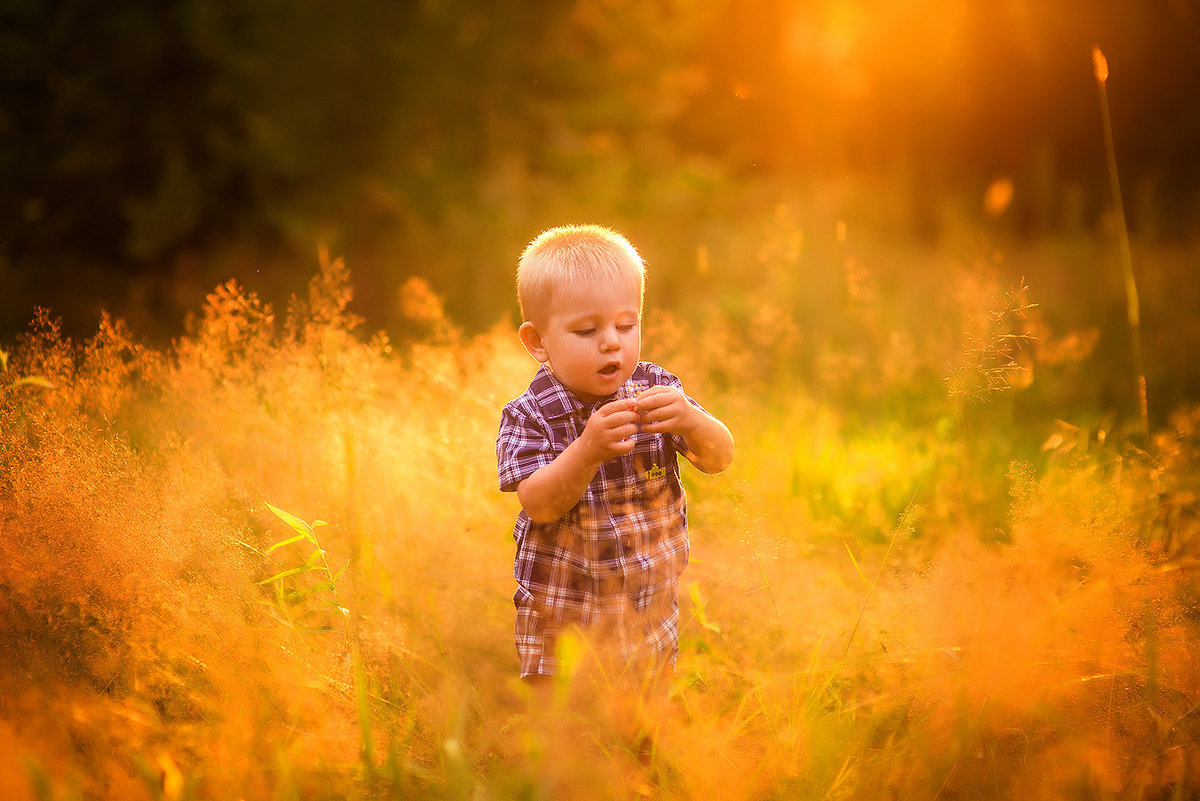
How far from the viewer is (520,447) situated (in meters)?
1.62

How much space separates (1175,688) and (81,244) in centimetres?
614

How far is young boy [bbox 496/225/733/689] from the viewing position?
5.26ft

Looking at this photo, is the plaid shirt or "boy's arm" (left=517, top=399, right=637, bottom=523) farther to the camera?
the plaid shirt

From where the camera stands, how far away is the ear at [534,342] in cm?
170

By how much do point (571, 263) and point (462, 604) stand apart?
90 cm

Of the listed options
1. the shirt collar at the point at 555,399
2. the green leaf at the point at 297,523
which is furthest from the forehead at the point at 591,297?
the green leaf at the point at 297,523

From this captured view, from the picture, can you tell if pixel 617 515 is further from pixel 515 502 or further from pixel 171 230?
pixel 171 230

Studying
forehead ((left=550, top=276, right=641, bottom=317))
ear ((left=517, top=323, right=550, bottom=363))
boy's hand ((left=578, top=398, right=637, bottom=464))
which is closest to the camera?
boy's hand ((left=578, top=398, right=637, bottom=464))

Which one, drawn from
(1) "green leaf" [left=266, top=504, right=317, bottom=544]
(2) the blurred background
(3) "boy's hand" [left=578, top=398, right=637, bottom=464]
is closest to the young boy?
(3) "boy's hand" [left=578, top=398, right=637, bottom=464]

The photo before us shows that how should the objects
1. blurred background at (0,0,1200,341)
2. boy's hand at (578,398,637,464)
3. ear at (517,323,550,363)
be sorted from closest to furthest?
boy's hand at (578,398,637,464) < ear at (517,323,550,363) < blurred background at (0,0,1200,341)

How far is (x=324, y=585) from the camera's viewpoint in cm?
164

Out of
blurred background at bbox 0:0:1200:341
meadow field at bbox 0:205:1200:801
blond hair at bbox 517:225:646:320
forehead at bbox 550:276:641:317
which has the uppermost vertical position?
blurred background at bbox 0:0:1200:341

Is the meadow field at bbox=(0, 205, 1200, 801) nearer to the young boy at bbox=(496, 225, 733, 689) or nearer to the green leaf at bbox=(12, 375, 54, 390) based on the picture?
the green leaf at bbox=(12, 375, 54, 390)

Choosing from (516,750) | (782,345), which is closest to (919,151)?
(782,345)
